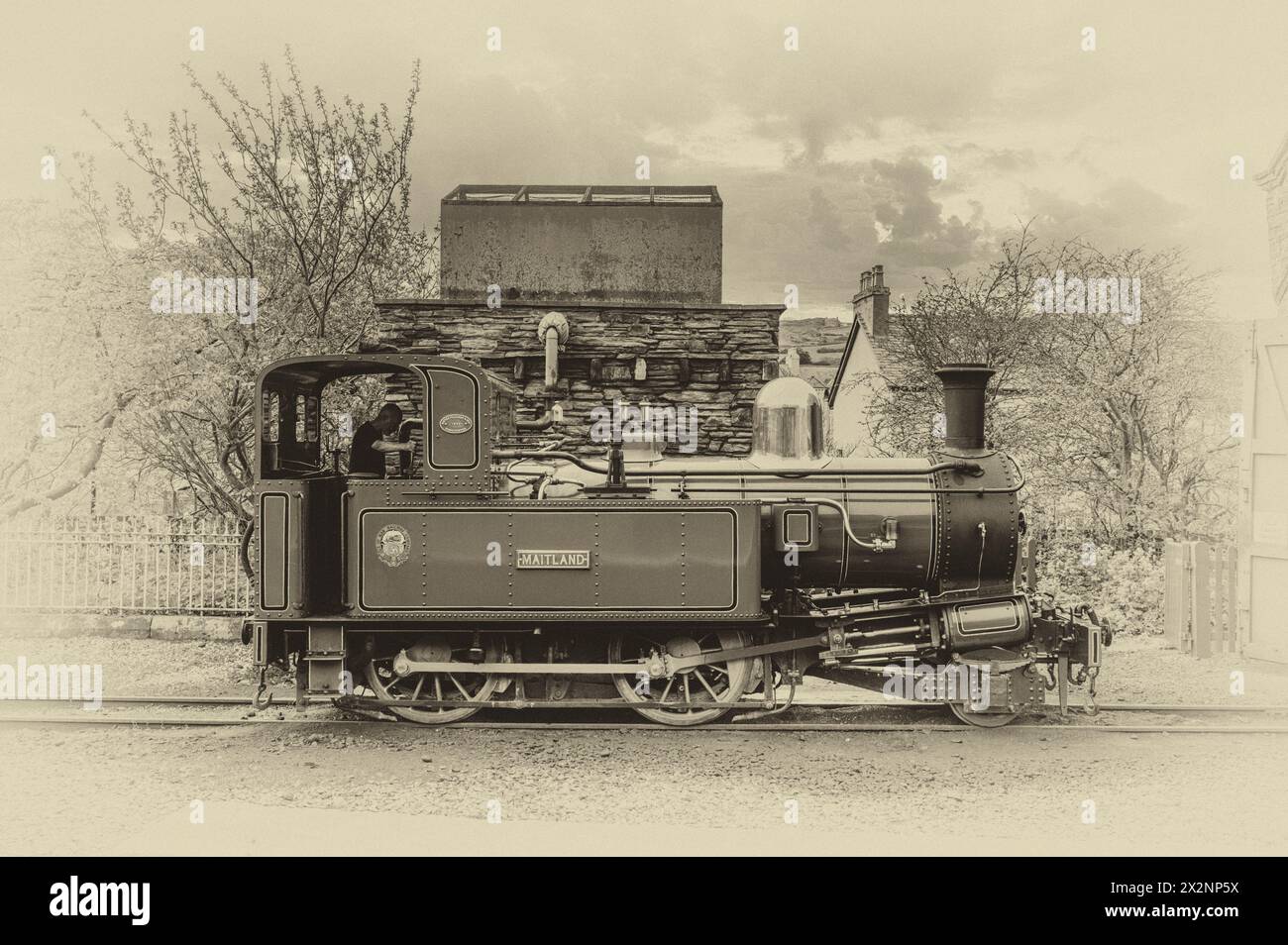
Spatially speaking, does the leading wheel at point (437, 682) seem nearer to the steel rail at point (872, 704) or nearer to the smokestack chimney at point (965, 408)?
the steel rail at point (872, 704)

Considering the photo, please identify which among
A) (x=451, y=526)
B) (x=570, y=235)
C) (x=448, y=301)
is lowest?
(x=451, y=526)

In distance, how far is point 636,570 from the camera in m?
6.41

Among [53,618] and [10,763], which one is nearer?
[10,763]

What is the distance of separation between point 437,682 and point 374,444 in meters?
1.62

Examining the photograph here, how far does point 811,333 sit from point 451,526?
14.1 metres

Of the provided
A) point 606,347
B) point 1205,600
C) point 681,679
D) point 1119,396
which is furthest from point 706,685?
point 1119,396

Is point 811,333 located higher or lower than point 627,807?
higher

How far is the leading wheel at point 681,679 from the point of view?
6668mm

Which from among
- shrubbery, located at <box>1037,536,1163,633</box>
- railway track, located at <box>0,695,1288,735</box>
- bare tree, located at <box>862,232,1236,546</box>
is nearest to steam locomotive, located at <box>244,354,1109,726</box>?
railway track, located at <box>0,695,1288,735</box>

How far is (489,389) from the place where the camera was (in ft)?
21.1

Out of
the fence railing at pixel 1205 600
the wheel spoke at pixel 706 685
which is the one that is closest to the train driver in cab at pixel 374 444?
the wheel spoke at pixel 706 685

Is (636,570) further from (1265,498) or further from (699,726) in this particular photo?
(1265,498)

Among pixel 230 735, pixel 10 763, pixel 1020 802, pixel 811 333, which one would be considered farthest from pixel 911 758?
pixel 811 333

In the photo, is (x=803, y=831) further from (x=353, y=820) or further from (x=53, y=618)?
(x=53, y=618)
